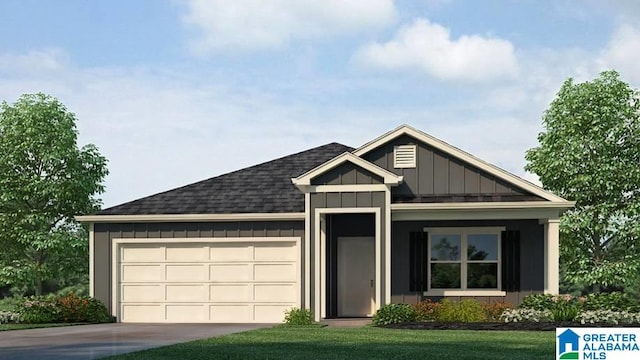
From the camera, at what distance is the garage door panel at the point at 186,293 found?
2577 centimetres

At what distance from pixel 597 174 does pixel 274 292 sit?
12294 millimetres

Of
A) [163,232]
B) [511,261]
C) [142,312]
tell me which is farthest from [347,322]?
[142,312]

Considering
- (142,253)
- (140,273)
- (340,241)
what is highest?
(340,241)

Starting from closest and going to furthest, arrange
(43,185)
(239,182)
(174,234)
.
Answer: (174,234)
(239,182)
(43,185)

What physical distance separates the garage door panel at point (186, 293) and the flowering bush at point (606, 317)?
31.9ft

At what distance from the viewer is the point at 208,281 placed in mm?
25734

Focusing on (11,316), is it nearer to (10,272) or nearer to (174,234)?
(174,234)

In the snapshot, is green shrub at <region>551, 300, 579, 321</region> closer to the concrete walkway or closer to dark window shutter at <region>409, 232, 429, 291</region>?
dark window shutter at <region>409, 232, 429, 291</region>

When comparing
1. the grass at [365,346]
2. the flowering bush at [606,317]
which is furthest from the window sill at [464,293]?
the grass at [365,346]

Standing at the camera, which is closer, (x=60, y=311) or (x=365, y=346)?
(x=365, y=346)

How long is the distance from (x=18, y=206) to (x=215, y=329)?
44.0ft

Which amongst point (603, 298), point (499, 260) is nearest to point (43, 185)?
point (499, 260)

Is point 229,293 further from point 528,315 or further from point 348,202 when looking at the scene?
point 528,315

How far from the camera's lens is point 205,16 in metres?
20.7
